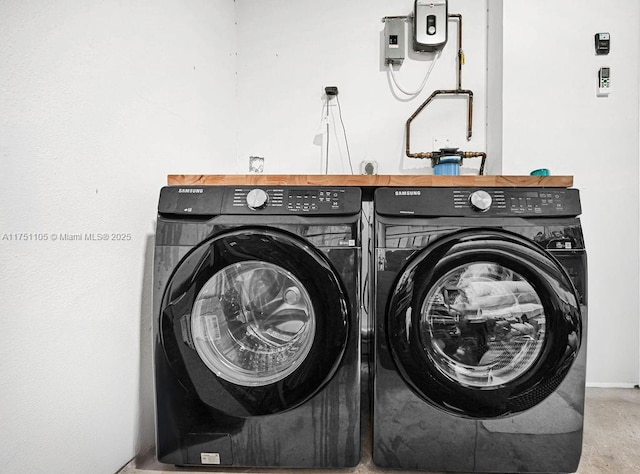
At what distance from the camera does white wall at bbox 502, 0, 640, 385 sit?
1.68m

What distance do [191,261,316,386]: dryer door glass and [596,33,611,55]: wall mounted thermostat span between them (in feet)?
6.39

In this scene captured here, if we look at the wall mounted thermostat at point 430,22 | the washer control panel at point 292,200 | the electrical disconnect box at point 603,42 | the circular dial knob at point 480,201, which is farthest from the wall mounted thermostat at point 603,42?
the washer control panel at point 292,200

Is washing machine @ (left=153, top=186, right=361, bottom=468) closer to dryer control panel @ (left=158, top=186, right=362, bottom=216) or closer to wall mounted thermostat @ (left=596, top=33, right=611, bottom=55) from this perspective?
dryer control panel @ (left=158, top=186, right=362, bottom=216)

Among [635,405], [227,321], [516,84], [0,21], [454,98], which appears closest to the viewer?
[0,21]

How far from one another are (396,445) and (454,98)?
5.91ft

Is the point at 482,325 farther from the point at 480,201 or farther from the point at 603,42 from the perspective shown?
the point at 603,42

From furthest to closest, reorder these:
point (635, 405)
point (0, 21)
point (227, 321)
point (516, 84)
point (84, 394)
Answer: point (516, 84)
point (635, 405)
point (227, 321)
point (84, 394)
point (0, 21)

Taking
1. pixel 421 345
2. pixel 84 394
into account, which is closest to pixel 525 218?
pixel 421 345

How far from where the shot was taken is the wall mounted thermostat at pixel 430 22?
6.07 ft

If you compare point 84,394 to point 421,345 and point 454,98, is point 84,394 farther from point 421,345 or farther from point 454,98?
point 454,98

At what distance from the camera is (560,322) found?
0.96 metres

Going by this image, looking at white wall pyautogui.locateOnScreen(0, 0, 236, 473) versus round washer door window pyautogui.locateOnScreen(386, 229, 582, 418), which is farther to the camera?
round washer door window pyautogui.locateOnScreen(386, 229, 582, 418)

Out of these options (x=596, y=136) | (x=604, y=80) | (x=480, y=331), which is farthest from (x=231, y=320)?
(x=604, y=80)

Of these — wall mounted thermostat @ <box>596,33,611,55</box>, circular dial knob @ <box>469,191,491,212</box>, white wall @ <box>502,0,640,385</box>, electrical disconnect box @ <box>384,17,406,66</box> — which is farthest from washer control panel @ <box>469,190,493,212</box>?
wall mounted thermostat @ <box>596,33,611,55</box>
